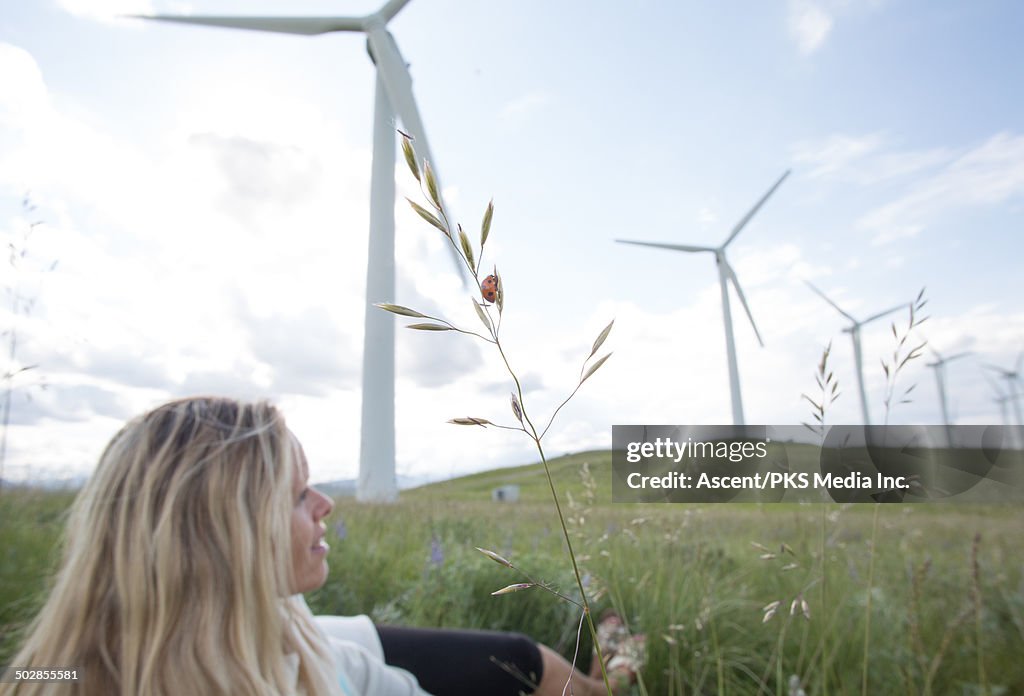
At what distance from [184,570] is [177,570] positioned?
0.02 meters

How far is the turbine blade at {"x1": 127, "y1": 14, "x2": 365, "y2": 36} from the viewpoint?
12531 mm

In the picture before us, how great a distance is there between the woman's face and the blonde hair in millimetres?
108

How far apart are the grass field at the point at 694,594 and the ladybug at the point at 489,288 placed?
1565mm

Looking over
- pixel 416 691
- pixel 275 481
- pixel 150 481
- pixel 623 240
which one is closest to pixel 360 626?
pixel 416 691

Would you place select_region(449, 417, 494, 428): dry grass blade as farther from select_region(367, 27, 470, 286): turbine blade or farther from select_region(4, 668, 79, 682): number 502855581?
select_region(367, 27, 470, 286): turbine blade

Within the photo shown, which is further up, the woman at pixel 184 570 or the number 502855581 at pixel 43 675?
the woman at pixel 184 570

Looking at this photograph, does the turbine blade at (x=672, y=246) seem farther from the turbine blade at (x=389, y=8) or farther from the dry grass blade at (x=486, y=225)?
the dry grass blade at (x=486, y=225)

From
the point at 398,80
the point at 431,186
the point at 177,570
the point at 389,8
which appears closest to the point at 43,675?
the point at 177,570

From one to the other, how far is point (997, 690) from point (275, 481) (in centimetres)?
326

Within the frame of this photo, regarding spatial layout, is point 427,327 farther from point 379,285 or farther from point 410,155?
point 379,285

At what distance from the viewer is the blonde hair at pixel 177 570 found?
1721 mm

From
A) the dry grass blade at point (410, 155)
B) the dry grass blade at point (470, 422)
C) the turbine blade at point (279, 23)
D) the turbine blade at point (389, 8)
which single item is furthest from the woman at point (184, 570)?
the turbine blade at point (389, 8)

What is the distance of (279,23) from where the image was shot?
1284 cm

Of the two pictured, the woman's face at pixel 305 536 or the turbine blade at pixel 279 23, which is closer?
the woman's face at pixel 305 536
